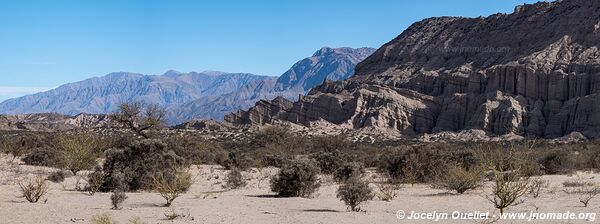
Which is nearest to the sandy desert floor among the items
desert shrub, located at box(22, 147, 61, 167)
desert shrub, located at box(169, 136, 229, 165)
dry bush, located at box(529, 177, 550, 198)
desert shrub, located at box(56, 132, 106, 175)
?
dry bush, located at box(529, 177, 550, 198)

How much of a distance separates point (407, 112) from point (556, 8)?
4521 cm

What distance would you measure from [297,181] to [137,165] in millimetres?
6535

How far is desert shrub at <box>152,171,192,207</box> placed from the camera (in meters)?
16.7

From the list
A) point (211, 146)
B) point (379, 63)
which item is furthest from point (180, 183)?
point (379, 63)

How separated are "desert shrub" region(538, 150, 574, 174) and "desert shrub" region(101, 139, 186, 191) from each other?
62.8 feet

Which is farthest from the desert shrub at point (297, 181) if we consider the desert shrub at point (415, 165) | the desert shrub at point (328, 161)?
the desert shrub at point (328, 161)

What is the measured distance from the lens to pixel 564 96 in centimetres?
8919

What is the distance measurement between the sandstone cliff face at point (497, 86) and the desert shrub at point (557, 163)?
50334 millimetres

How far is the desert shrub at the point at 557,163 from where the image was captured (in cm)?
2966

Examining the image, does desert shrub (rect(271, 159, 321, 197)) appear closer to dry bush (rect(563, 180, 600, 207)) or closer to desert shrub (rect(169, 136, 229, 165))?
dry bush (rect(563, 180, 600, 207))

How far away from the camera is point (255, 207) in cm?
1633

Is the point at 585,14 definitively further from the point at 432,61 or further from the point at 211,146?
the point at 211,146

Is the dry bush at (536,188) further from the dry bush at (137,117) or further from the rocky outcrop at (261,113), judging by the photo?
the rocky outcrop at (261,113)

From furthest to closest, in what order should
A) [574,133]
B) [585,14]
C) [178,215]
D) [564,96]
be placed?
1. [585,14]
2. [564,96]
3. [574,133]
4. [178,215]
